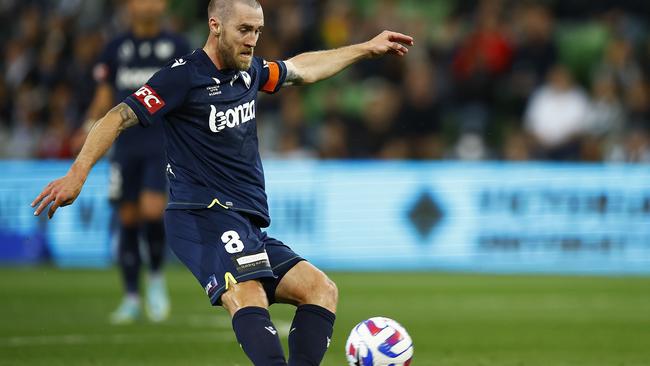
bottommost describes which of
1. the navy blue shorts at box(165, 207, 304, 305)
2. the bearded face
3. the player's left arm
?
the navy blue shorts at box(165, 207, 304, 305)

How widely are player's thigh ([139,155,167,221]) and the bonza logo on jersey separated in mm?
4526

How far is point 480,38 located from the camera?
1834cm

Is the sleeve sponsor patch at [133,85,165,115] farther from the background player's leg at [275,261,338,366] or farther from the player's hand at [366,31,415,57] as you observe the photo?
the player's hand at [366,31,415,57]

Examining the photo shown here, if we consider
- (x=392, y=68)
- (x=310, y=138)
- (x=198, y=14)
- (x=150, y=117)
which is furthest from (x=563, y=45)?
(x=150, y=117)

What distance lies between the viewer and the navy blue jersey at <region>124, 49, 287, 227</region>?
5988mm

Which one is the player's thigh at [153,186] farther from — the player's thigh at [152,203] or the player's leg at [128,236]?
the player's leg at [128,236]

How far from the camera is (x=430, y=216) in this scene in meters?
16.0

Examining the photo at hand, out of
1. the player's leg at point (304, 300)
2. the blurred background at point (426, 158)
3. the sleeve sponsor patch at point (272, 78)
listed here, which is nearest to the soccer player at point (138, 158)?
the blurred background at point (426, 158)

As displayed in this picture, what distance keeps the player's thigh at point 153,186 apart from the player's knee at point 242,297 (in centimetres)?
486

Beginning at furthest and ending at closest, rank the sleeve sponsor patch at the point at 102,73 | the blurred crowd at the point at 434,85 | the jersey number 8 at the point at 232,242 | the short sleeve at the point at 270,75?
the blurred crowd at the point at 434,85 → the sleeve sponsor patch at the point at 102,73 → the short sleeve at the point at 270,75 → the jersey number 8 at the point at 232,242

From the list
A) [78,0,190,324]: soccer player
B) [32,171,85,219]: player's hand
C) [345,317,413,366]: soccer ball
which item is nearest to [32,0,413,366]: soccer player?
[345,317,413,366]: soccer ball

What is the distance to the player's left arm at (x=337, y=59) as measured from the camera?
6.71m

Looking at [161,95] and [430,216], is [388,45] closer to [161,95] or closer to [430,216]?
[161,95]

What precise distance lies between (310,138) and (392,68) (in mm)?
1682
